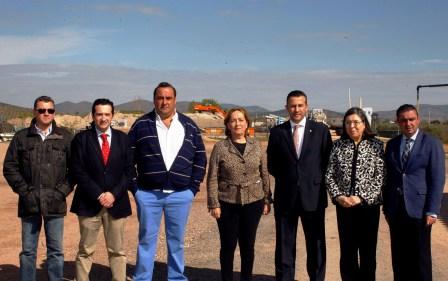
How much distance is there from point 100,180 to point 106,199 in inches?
7.5

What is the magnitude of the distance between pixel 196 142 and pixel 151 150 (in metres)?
0.46

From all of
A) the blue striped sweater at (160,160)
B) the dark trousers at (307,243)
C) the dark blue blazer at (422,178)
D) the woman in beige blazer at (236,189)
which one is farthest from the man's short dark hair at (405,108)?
the blue striped sweater at (160,160)

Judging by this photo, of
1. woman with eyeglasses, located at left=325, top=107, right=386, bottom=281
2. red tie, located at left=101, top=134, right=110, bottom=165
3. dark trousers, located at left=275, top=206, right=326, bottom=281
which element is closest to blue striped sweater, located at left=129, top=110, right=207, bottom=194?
red tie, located at left=101, top=134, right=110, bottom=165

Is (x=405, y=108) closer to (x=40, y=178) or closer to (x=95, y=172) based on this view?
(x=95, y=172)

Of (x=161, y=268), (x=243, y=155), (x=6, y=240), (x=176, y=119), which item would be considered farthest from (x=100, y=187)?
(x=6, y=240)

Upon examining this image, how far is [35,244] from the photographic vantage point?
476 centimetres

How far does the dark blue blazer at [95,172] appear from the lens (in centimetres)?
466

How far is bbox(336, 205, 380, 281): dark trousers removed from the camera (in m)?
4.76

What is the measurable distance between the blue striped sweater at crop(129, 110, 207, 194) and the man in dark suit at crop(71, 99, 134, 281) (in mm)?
116

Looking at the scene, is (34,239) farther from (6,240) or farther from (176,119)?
(6,240)

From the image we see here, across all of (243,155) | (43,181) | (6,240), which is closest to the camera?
(43,181)

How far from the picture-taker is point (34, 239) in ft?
15.6

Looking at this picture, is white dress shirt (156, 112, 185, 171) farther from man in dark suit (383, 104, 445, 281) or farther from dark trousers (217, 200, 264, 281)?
man in dark suit (383, 104, 445, 281)

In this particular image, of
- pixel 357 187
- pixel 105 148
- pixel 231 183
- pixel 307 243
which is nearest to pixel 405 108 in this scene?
pixel 357 187
